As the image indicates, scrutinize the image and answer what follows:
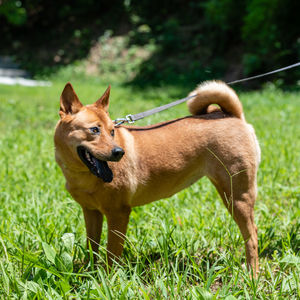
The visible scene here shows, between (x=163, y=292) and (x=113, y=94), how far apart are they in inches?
433

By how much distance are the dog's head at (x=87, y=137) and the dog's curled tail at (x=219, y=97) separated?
902mm

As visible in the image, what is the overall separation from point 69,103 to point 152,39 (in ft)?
52.2

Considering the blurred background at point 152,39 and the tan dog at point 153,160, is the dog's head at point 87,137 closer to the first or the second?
the tan dog at point 153,160

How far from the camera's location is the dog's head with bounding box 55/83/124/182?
7.79 feet

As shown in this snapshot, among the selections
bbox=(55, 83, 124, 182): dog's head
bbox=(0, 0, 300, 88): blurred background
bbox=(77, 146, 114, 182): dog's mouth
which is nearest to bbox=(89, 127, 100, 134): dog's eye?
bbox=(55, 83, 124, 182): dog's head

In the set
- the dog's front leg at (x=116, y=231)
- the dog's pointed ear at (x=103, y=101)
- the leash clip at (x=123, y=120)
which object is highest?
the dog's pointed ear at (x=103, y=101)

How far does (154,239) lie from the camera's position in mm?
2889

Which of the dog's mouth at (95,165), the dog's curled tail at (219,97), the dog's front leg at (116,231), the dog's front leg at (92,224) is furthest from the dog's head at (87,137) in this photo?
the dog's curled tail at (219,97)

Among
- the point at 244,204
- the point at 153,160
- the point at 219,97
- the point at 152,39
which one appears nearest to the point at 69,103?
the point at 153,160

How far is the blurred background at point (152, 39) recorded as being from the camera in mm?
13023

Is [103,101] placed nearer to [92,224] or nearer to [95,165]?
[95,165]

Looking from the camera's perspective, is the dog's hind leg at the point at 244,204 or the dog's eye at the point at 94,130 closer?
the dog's eye at the point at 94,130

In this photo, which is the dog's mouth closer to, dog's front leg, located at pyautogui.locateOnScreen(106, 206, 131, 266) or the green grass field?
dog's front leg, located at pyautogui.locateOnScreen(106, 206, 131, 266)

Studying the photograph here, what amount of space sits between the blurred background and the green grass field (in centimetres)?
748
